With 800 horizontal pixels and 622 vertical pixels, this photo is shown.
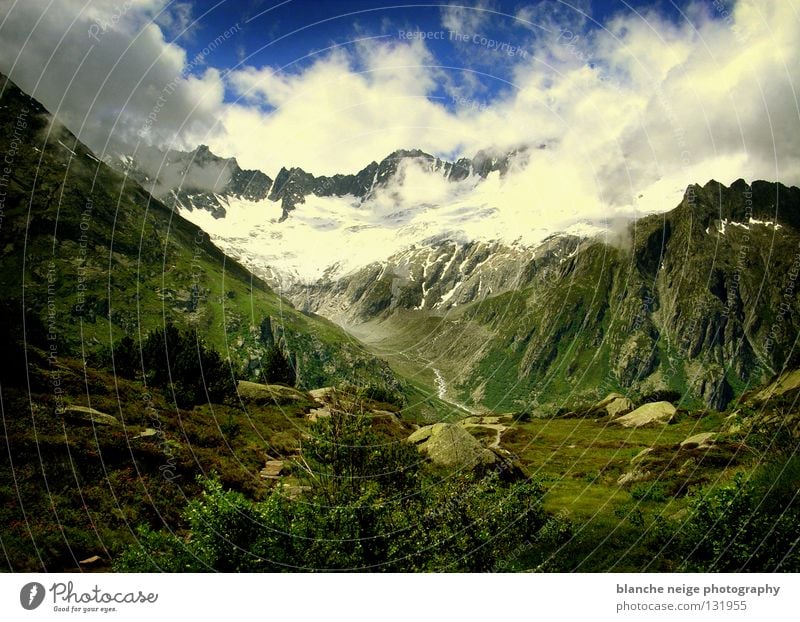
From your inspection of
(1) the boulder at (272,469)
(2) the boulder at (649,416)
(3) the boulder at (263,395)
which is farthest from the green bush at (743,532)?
(2) the boulder at (649,416)

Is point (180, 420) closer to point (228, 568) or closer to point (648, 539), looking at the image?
point (228, 568)

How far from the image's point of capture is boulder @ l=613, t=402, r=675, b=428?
10612 cm

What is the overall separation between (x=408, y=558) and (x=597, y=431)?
95.0 metres

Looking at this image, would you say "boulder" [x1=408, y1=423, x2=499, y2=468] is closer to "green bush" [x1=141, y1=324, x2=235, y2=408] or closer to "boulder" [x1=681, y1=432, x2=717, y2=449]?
"green bush" [x1=141, y1=324, x2=235, y2=408]

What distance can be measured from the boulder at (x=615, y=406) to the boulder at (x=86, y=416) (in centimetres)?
11826

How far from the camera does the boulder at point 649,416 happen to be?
10612 cm

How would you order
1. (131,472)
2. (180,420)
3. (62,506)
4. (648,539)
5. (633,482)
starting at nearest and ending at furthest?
(62,506) < (648,539) < (131,472) < (180,420) < (633,482)

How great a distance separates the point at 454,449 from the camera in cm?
5078

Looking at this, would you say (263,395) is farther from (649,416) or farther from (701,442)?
(649,416)

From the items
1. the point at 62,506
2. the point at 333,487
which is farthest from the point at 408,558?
the point at 62,506

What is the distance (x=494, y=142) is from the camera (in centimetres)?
4481

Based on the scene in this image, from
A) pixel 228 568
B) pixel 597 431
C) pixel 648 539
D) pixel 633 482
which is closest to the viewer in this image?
pixel 228 568

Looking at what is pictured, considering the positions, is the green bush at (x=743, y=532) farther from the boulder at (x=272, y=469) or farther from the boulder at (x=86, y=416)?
the boulder at (x=86, y=416)

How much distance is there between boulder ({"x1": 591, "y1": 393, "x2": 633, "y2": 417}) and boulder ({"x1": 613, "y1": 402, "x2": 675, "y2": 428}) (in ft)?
44.0
